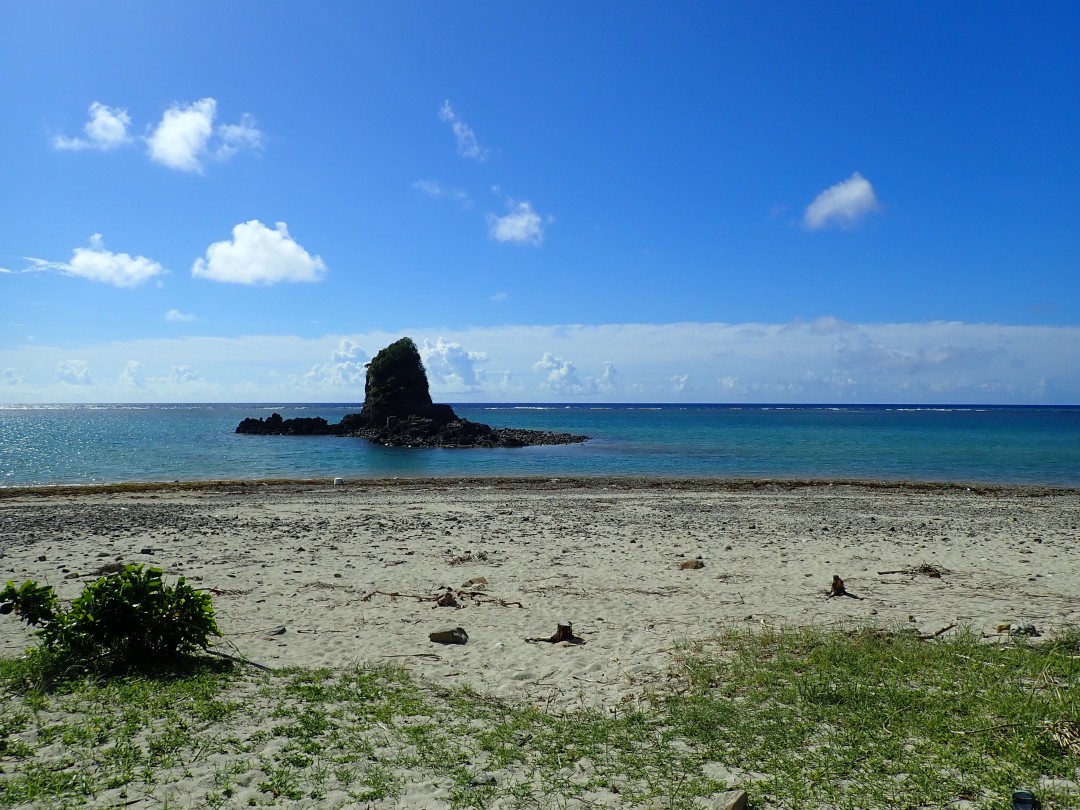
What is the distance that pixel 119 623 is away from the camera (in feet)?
25.1

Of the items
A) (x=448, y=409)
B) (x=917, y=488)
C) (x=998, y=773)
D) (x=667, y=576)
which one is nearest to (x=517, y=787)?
(x=998, y=773)

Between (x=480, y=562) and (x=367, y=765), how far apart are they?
30.0 ft

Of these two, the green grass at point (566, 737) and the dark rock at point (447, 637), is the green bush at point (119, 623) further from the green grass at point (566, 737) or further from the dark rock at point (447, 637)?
the dark rock at point (447, 637)

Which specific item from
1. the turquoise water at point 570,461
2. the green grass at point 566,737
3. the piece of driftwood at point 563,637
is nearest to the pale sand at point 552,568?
the piece of driftwood at point 563,637

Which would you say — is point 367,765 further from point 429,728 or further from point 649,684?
point 649,684

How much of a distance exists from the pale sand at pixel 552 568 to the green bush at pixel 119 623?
1.00 metres

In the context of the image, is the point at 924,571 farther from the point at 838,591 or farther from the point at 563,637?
the point at 563,637

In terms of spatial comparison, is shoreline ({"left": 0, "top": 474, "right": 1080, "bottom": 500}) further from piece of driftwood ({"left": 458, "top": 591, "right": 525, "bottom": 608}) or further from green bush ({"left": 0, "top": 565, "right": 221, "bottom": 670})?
green bush ({"left": 0, "top": 565, "right": 221, "bottom": 670})

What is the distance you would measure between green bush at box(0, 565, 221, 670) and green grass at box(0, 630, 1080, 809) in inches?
17.2

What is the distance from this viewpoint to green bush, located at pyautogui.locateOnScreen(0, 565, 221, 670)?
7543 millimetres

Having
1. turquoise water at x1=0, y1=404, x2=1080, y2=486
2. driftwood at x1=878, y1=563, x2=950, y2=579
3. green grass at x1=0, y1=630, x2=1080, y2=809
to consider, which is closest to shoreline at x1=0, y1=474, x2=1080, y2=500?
turquoise water at x1=0, y1=404, x2=1080, y2=486

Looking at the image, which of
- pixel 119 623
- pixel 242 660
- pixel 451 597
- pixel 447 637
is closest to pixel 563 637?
pixel 447 637

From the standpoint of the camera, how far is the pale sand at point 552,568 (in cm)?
898

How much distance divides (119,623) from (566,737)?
5.46 metres
